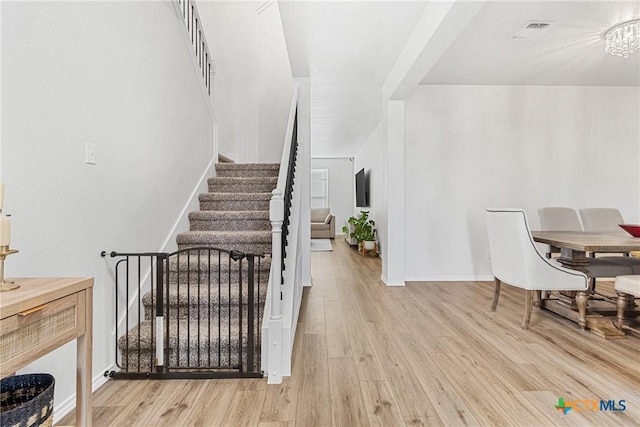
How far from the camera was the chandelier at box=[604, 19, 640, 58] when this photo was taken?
2.89 metres

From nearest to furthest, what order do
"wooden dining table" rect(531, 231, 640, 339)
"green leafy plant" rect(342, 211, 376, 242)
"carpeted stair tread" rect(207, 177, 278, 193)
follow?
"wooden dining table" rect(531, 231, 640, 339) → "carpeted stair tread" rect(207, 177, 278, 193) → "green leafy plant" rect(342, 211, 376, 242)

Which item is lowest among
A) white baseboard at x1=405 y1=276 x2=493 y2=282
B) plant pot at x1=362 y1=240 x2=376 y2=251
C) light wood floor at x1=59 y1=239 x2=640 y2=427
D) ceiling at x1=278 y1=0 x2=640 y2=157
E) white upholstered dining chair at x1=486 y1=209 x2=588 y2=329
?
light wood floor at x1=59 y1=239 x2=640 y2=427

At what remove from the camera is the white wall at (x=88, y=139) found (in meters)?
1.43

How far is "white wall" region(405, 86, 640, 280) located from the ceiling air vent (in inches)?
52.4

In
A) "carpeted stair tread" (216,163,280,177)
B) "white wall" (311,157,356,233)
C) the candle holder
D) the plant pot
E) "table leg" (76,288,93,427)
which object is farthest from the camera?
"white wall" (311,157,356,233)

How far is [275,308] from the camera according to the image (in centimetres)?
200

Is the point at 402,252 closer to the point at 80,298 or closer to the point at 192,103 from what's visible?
the point at 192,103

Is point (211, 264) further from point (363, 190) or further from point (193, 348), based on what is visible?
point (363, 190)

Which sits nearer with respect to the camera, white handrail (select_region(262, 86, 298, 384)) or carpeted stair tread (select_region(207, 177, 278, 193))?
white handrail (select_region(262, 86, 298, 384))

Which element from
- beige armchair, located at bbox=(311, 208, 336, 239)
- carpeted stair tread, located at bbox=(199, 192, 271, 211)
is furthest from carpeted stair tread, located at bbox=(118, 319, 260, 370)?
beige armchair, located at bbox=(311, 208, 336, 239)

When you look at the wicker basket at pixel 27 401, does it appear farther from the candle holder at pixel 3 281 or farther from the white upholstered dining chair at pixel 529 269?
the white upholstered dining chair at pixel 529 269

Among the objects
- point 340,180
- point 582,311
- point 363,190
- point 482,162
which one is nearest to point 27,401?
point 582,311

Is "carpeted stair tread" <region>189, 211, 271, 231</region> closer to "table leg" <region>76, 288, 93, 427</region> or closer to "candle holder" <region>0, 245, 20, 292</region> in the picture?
"table leg" <region>76, 288, 93, 427</region>

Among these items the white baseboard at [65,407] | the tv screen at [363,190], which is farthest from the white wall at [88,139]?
the tv screen at [363,190]
